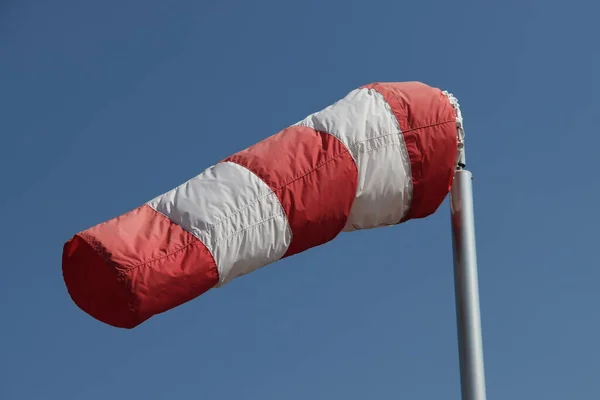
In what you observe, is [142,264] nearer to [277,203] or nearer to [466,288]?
[277,203]

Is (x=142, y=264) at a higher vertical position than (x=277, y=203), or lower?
lower

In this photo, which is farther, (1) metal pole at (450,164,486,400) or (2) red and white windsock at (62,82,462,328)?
(1) metal pole at (450,164,486,400)

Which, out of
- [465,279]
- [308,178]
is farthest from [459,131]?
[308,178]

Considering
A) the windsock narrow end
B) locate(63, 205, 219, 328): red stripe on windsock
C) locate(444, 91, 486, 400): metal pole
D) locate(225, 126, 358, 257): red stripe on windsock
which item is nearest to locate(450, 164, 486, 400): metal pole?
locate(444, 91, 486, 400): metal pole

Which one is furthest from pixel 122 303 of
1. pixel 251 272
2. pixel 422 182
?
pixel 422 182

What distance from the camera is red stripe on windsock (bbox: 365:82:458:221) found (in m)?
7.27

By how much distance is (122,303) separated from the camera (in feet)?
21.3

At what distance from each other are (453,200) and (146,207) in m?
2.23

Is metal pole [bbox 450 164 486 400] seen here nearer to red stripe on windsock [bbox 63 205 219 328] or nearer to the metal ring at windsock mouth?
the metal ring at windsock mouth

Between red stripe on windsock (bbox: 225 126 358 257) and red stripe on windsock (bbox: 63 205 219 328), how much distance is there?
0.68 meters

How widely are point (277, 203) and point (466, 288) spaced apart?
4.98 feet

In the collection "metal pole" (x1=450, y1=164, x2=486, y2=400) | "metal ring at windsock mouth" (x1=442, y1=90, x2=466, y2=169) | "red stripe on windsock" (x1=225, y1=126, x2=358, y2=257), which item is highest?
"metal ring at windsock mouth" (x1=442, y1=90, x2=466, y2=169)

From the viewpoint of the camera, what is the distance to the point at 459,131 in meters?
7.43

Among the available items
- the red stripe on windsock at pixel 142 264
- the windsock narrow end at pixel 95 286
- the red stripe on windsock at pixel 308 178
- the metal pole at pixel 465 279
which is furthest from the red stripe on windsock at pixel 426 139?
the windsock narrow end at pixel 95 286
